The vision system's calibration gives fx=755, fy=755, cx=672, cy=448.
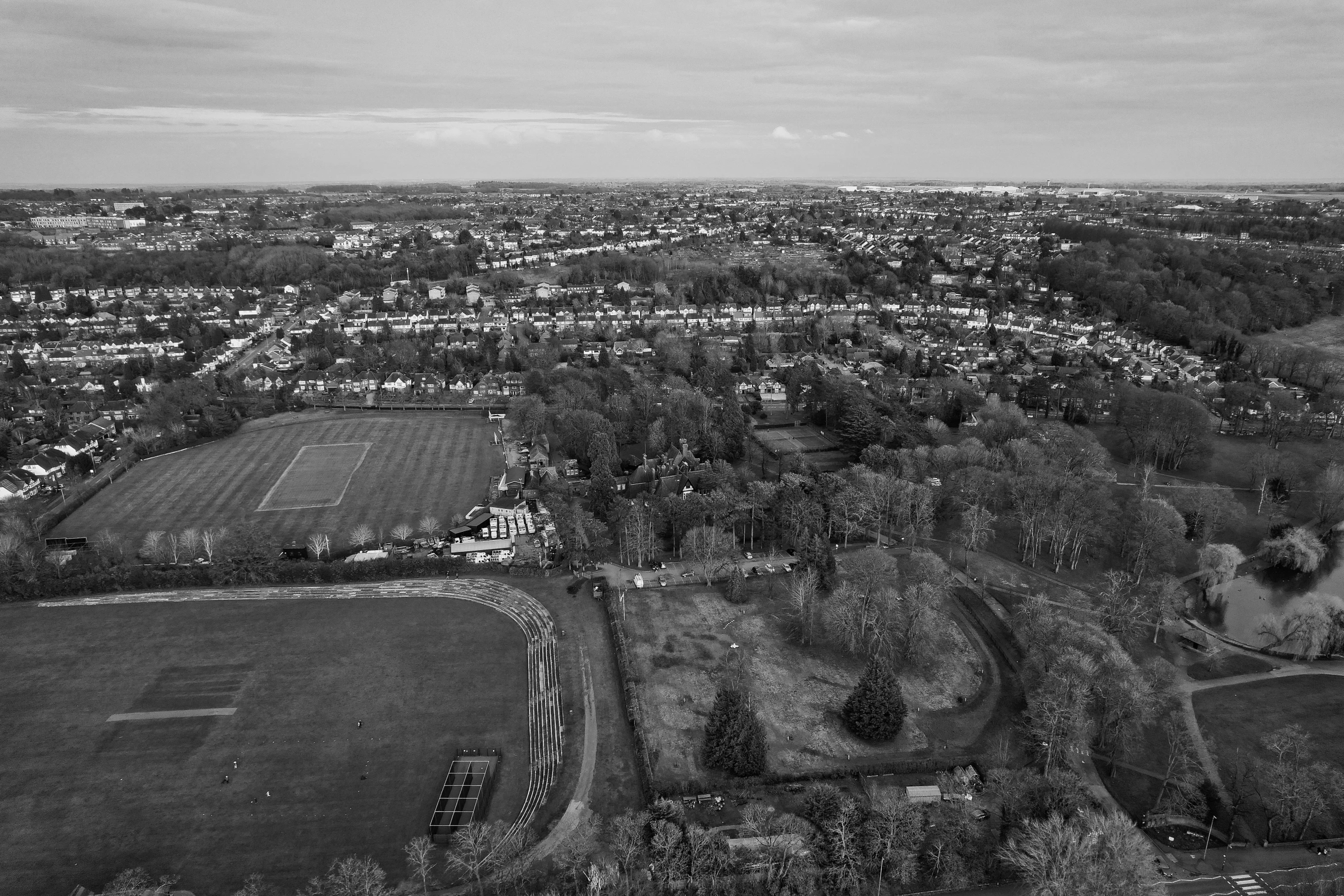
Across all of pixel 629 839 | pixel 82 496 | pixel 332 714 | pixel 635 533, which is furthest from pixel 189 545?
pixel 629 839

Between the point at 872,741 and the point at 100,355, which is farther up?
the point at 100,355

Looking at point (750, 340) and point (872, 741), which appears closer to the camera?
point (872, 741)

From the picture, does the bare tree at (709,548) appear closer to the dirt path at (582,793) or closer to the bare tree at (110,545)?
the dirt path at (582,793)

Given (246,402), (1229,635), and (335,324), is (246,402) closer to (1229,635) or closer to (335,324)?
(335,324)

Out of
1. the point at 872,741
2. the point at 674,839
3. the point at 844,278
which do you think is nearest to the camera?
the point at 674,839

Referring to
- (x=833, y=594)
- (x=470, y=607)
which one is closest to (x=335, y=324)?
(x=470, y=607)

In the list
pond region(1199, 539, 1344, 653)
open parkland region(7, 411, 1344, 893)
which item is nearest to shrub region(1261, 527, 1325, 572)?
pond region(1199, 539, 1344, 653)
